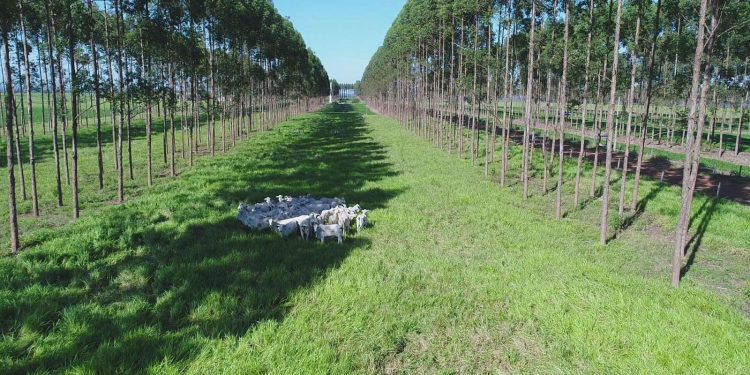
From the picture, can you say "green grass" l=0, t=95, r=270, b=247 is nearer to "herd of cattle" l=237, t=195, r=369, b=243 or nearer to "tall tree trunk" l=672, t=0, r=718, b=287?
"herd of cattle" l=237, t=195, r=369, b=243

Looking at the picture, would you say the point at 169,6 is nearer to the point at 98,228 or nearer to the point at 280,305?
the point at 98,228

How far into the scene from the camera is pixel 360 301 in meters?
8.28

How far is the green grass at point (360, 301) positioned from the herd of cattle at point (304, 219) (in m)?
0.45

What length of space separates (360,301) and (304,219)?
14.9ft

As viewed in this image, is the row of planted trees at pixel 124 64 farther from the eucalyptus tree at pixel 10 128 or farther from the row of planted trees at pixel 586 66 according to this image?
the row of planted trees at pixel 586 66

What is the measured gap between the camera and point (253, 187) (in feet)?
61.9

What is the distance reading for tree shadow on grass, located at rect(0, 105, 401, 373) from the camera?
6.25m

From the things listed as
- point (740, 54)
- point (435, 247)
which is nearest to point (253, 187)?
point (435, 247)

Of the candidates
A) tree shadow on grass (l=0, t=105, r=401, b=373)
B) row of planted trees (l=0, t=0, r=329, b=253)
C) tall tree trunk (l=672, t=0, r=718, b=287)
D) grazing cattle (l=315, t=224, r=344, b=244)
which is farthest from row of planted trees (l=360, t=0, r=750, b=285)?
row of planted trees (l=0, t=0, r=329, b=253)

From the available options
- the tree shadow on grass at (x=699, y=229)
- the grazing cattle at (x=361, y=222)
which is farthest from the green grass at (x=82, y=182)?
the tree shadow on grass at (x=699, y=229)

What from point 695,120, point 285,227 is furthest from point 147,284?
point 695,120

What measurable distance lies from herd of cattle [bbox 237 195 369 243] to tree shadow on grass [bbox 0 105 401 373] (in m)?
0.43

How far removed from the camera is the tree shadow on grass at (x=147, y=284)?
6.25 meters

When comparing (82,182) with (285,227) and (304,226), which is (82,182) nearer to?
(285,227)
